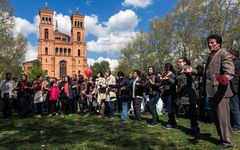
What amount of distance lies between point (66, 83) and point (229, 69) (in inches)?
372

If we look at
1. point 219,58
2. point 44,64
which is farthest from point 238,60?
point 44,64

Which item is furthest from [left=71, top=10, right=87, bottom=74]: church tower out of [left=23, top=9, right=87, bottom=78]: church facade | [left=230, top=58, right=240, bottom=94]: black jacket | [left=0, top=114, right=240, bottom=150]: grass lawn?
[left=230, top=58, right=240, bottom=94]: black jacket

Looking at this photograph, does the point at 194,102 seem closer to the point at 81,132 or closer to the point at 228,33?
the point at 81,132

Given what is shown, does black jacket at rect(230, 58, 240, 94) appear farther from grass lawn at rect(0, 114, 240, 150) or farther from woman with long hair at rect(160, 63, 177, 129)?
woman with long hair at rect(160, 63, 177, 129)

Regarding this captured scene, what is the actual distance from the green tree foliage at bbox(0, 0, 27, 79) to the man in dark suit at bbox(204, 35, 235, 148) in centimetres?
2730

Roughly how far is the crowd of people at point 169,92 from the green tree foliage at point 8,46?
1683cm

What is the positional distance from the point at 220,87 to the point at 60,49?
102440mm

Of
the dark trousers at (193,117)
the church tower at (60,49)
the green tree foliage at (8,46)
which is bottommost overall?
the dark trousers at (193,117)

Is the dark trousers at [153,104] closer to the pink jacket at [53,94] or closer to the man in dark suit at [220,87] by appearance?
the man in dark suit at [220,87]

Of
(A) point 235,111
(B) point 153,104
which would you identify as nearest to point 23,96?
(B) point 153,104

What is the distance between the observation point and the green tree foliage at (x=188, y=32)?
3022 centimetres

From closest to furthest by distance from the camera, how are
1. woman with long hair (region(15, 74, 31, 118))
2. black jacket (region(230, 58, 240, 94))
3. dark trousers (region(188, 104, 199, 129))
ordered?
dark trousers (region(188, 104, 199, 129)) → black jacket (region(230, 58, 240, 94)) → woman with long hair (region(15, 74, 31, 118))

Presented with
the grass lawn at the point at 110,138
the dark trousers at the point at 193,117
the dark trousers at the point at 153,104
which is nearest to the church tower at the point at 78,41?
the dark trousers at the point at 153,104

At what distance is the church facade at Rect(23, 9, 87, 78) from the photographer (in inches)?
A: 3976
